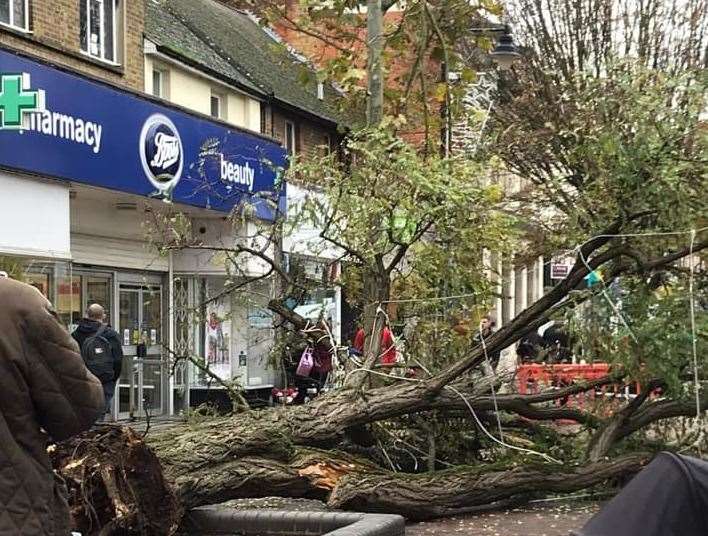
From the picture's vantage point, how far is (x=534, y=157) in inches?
1024

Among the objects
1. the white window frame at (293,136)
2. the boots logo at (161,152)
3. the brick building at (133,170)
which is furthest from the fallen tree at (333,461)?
the white window frame at (293,136)

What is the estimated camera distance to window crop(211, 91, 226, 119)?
72.8 ft

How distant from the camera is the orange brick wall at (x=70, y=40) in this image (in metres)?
14.5

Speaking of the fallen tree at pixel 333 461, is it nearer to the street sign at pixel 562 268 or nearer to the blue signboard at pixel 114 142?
the street sign at pixel 562 268

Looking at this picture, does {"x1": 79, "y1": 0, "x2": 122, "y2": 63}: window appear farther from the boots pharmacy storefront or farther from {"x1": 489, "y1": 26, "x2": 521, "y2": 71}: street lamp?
{"x1": 489, "y1": 26, "x2": 521, "y2": 71}: street lamp

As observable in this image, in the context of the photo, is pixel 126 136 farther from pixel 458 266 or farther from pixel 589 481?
pixel 589 481

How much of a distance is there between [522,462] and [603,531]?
636 centimetres

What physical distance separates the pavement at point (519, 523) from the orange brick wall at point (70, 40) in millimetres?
7768

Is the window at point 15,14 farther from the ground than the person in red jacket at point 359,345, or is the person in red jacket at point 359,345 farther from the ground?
the window at point 15,14


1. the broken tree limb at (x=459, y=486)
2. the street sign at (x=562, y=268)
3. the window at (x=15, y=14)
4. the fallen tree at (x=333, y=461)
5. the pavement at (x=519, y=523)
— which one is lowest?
the pavement at (x=519, y=523)

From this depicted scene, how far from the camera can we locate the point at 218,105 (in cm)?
2234

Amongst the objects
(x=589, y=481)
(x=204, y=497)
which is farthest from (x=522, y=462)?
(x=204, y=497)

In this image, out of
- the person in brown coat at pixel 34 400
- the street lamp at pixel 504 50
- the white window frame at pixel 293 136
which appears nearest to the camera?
the person in brown coat at pixel 34 400

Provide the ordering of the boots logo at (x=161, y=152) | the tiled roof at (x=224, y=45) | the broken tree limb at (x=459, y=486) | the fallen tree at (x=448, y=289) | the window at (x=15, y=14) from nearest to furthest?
1. the fallen tree at (x=448, y=289)
2. the broken tree limb at (x=459, y=486)
3. the window at (x=15, y=14)
4. the boots logo at (x=161, y=152)
5. the tiled roof at (x=224, y=45)
